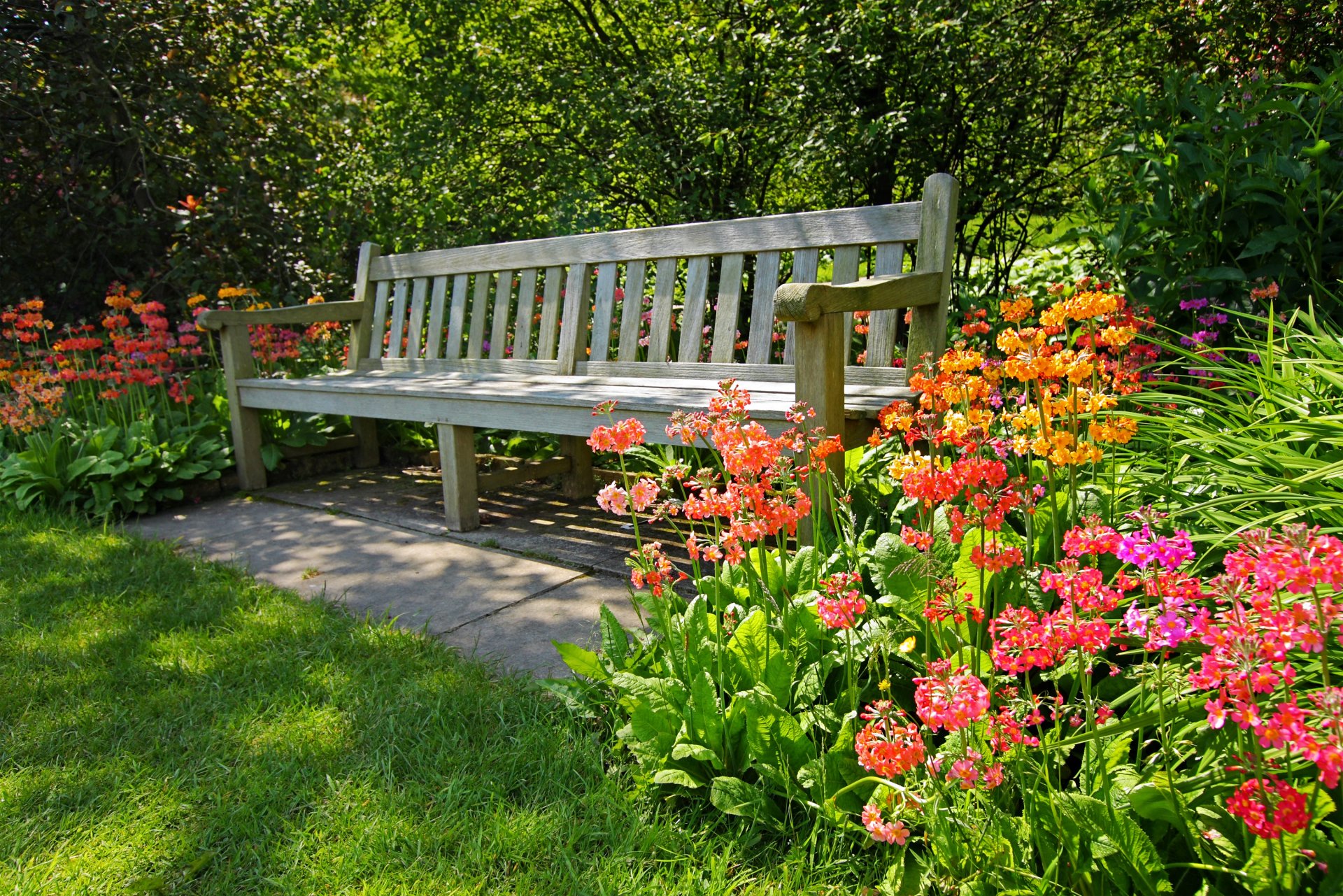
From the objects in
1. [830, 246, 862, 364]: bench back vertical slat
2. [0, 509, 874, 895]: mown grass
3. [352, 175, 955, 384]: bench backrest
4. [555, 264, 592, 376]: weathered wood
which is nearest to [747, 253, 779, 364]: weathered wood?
[352, 175, 955, 384]: bench backrest

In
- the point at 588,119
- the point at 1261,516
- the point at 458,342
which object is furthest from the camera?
the point at 588,119

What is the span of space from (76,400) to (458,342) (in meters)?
2.15

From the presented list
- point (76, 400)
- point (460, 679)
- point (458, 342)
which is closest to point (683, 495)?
point (458, 342)

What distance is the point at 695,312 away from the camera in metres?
3.56

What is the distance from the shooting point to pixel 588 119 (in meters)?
5.27

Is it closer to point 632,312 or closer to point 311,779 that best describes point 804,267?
point 632,312

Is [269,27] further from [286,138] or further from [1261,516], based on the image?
[1261,516]

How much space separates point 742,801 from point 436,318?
354cm

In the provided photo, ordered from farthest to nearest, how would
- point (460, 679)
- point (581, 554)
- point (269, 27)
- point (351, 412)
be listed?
point (269, 27)
point (351, 412)
point (581, 554)
point (460, 679)

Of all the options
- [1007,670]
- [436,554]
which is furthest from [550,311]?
[1007,670]

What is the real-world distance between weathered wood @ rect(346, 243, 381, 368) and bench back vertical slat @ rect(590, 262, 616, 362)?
5.31ft

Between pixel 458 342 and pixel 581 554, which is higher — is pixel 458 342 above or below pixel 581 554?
above

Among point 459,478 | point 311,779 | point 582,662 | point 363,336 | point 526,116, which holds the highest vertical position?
point 526,116

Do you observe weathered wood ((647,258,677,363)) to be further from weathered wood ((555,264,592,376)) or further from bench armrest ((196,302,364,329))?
bench armrest ((196,302,364,329))
